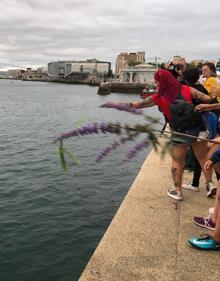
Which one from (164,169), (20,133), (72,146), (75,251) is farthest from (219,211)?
(20,133)

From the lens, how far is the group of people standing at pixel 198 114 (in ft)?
15.0

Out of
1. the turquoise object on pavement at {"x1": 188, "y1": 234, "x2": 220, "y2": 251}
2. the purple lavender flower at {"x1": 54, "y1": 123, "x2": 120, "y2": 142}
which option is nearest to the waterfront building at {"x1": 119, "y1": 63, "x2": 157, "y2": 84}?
the turquoise object on pavement at {"x1": 188, "y1": 234, "x2": 220, "y2": 251}

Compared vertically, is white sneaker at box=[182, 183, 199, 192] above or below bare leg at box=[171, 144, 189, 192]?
below

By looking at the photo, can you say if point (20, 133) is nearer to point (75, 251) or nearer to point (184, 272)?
point (75, 251)

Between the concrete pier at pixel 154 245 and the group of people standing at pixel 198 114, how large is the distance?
0.48 ft

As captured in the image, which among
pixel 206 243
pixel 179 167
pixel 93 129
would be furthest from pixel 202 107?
pixel 93 129

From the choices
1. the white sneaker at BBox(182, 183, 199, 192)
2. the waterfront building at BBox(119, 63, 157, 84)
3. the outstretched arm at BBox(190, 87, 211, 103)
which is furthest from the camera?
the waterfront building at BBox(119, 63, 157, 84)

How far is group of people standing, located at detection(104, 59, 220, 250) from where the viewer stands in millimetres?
4559

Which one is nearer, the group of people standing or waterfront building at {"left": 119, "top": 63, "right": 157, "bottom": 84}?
the group of people standing

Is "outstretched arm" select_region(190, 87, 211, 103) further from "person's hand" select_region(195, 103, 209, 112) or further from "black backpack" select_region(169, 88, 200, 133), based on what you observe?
"person's hand" select_region(195, 103, 209, 112)

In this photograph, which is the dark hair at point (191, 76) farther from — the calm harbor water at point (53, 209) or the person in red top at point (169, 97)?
the calm harbor water at point (53, 209)

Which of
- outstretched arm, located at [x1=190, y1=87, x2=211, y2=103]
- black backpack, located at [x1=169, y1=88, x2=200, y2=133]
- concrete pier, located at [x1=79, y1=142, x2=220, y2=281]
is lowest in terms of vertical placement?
concrete pier, located at [x1=79, y1=142, x2=220, y2=281]

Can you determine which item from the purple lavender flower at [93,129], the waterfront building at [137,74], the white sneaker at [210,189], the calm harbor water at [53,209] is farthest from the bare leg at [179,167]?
the waterfront building at [137,74]

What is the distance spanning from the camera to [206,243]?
15.0 ft
